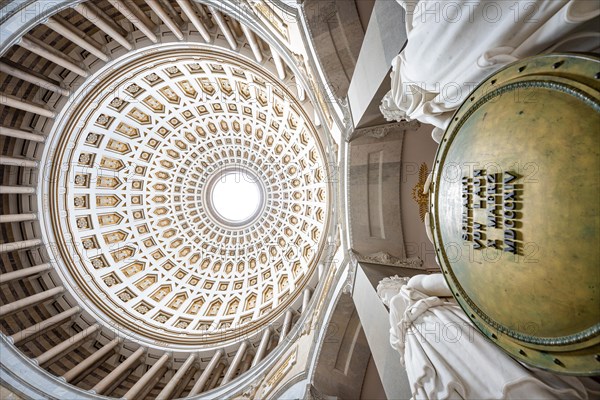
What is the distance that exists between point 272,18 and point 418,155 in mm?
6029

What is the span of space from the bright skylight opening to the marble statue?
18.9 metres

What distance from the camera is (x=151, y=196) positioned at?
A: 1953cm

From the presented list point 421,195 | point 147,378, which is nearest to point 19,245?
point 147,378

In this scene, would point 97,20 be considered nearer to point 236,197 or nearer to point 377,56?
point 377,56

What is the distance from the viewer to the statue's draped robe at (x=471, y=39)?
221cm

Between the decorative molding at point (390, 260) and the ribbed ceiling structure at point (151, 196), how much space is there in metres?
3.80

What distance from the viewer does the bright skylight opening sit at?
73.7 ft

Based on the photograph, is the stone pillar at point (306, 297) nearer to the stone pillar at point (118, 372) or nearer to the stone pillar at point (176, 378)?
the stone pillar at point (176, 378)

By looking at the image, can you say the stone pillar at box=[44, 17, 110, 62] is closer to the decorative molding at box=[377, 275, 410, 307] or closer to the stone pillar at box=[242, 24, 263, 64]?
the stone pillar at box=[242, 24, 263, 64]

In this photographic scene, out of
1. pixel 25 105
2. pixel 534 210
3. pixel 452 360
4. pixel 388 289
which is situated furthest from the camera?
pixel 25 105

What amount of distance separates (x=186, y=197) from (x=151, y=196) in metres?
2.49

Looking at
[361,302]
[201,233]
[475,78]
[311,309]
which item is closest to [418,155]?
[361,302]

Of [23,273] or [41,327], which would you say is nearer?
[41,327]

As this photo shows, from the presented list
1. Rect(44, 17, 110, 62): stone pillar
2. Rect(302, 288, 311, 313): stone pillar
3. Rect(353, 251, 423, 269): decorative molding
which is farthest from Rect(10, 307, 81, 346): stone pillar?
Rect(353, 251, 423, 269): decorative molding
